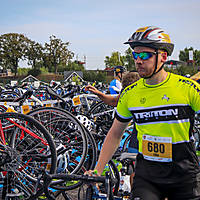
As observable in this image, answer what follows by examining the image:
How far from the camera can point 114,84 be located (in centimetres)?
730

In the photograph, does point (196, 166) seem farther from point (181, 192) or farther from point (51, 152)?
point (51, 152)

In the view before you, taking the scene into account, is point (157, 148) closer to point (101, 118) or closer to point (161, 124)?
point (161, 124)

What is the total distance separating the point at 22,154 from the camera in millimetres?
3158

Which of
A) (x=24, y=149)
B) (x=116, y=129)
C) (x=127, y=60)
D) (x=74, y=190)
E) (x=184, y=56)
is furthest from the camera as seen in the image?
(x=184, y=56)

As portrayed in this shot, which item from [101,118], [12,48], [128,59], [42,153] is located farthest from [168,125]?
[128,59]

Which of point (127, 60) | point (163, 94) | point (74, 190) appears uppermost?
point (127, 60)

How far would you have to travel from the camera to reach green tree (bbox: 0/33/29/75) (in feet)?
167

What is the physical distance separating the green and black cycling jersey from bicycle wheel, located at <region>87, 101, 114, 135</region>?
9.95 ft

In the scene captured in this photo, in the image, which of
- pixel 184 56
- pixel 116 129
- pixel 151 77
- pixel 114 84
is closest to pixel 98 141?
pixel 116 129

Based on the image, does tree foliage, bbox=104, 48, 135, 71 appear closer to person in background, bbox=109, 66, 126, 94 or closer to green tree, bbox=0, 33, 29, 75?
green tree, bbox=0, 33, 29, 75

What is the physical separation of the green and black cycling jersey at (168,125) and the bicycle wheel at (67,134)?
159 cm

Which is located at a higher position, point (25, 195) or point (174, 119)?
point (174, 119)

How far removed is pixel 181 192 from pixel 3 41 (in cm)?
5377

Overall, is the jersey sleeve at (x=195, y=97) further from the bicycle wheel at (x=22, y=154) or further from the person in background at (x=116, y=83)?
the person in background at (x=116, y=83)
